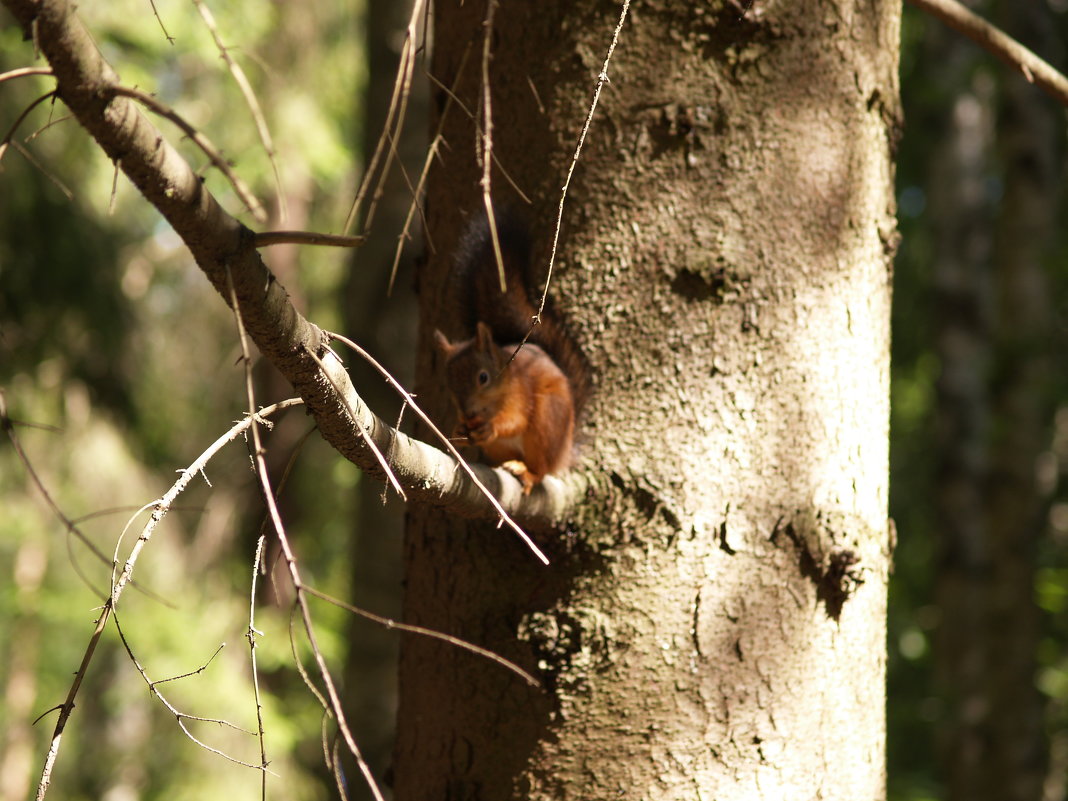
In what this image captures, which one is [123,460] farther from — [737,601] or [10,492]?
[737,601]

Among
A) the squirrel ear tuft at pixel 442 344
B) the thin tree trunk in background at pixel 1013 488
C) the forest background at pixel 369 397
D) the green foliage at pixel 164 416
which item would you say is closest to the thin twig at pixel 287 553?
the squirrel ear tuft at pixel 442 344

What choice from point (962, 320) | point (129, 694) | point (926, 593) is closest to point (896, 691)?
point (926, 593)

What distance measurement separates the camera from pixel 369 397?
136 inches

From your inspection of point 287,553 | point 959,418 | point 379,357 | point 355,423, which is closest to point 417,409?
point 355,423

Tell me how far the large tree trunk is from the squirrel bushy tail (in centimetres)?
4

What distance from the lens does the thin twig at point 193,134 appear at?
2.07 feet

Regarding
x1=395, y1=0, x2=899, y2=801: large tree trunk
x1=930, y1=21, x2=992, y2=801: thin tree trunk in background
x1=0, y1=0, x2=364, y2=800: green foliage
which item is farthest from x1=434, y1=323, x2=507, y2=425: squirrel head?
x1=930, y1=21, x2=992, y2=801: thin tree trunk in background

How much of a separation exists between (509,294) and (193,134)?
88cm

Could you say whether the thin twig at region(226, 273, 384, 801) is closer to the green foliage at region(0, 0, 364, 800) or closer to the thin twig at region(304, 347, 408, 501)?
the thin twig at region(304, 347, 408, 501)

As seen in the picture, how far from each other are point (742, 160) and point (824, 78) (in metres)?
0.17

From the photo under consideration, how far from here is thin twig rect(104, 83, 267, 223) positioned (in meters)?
0.63

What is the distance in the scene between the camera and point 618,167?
48.8 inches

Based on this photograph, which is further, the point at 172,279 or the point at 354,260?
the point at 172,279

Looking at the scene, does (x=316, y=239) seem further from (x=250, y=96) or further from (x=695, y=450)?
(x=695, y=450)
